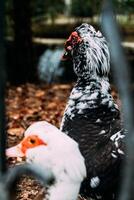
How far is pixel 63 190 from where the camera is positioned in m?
2.35

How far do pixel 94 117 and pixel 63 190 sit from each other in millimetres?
543

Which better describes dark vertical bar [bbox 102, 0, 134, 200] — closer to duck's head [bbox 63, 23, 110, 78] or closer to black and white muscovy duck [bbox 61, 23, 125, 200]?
black and white muscovy duck [bbox 61, 23, 125, 200]

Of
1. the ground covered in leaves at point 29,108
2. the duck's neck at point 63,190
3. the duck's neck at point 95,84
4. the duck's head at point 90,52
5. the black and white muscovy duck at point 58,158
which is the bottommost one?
the ground covered in leaves at point 29,108

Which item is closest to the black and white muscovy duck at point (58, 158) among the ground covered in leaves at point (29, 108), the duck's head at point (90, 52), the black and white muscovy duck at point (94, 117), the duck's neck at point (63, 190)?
the duck's neck at point (63, 190)

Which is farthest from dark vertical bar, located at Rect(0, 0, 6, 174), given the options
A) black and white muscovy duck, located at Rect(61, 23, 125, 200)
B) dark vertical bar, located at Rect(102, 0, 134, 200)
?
black and white muscovy duck, located at Rect(61, 23, 125, 200)

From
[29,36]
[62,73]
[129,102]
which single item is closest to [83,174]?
[129,102]

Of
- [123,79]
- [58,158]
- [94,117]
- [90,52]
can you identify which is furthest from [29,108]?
[123,79]

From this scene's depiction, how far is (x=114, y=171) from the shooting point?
2.59 metres

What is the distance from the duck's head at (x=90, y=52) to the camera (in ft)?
9.82

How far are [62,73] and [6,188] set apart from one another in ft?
31.1

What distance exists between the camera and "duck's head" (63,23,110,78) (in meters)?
2.99

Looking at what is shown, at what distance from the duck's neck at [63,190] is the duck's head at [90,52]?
0.76 meters

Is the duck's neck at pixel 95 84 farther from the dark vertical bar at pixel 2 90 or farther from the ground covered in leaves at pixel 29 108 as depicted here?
the dark vertical bar at pixel 2 90

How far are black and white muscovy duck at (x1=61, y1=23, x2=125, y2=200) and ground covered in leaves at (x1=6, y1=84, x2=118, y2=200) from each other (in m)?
0.75
